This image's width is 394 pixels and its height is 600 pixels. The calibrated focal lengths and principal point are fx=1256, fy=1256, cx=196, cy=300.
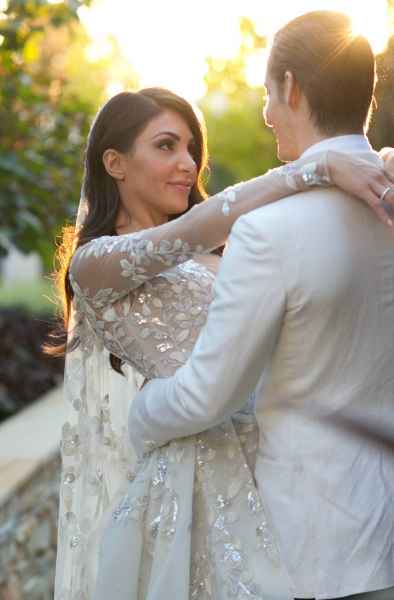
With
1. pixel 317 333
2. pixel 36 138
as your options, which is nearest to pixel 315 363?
pixel 317 333

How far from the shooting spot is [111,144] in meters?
3.53

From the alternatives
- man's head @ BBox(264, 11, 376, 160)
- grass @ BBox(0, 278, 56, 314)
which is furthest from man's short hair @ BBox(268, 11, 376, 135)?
grass @ BBox(0, 278, 56, 314)

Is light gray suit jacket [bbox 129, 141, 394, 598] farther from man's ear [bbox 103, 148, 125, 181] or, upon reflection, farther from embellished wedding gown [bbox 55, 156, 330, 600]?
man's ear [bbox 103, 148, 125, 181]

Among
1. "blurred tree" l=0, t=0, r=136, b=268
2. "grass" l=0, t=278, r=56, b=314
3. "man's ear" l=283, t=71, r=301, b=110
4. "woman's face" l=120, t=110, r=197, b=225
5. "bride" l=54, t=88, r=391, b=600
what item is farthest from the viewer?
"grass" l=0, t=278, r=56, b=314

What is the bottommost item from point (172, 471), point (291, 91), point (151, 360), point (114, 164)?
point (172, 471)

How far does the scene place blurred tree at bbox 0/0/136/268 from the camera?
272 inches

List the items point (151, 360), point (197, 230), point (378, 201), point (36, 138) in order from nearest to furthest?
point (378, 201) → point (197, 230) → point (151, 360) → point (36, 138)

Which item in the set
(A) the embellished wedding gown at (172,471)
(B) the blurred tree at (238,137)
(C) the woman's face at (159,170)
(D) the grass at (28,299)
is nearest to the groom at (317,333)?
(A) the embellished wedding gown at (172,471)

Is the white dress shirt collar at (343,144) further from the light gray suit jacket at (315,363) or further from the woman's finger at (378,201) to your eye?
the woman's finger at (378,201)

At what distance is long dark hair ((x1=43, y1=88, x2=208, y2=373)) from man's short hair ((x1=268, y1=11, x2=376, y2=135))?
883mm

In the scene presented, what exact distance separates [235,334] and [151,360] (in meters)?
0.62

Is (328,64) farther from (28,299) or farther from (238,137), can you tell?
(238,137)

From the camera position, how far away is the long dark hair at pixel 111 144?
350 centimetres

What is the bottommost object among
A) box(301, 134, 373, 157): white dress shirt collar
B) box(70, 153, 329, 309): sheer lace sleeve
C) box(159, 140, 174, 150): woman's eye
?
box(70, 153, 329, 309): sheer lace sleeve
